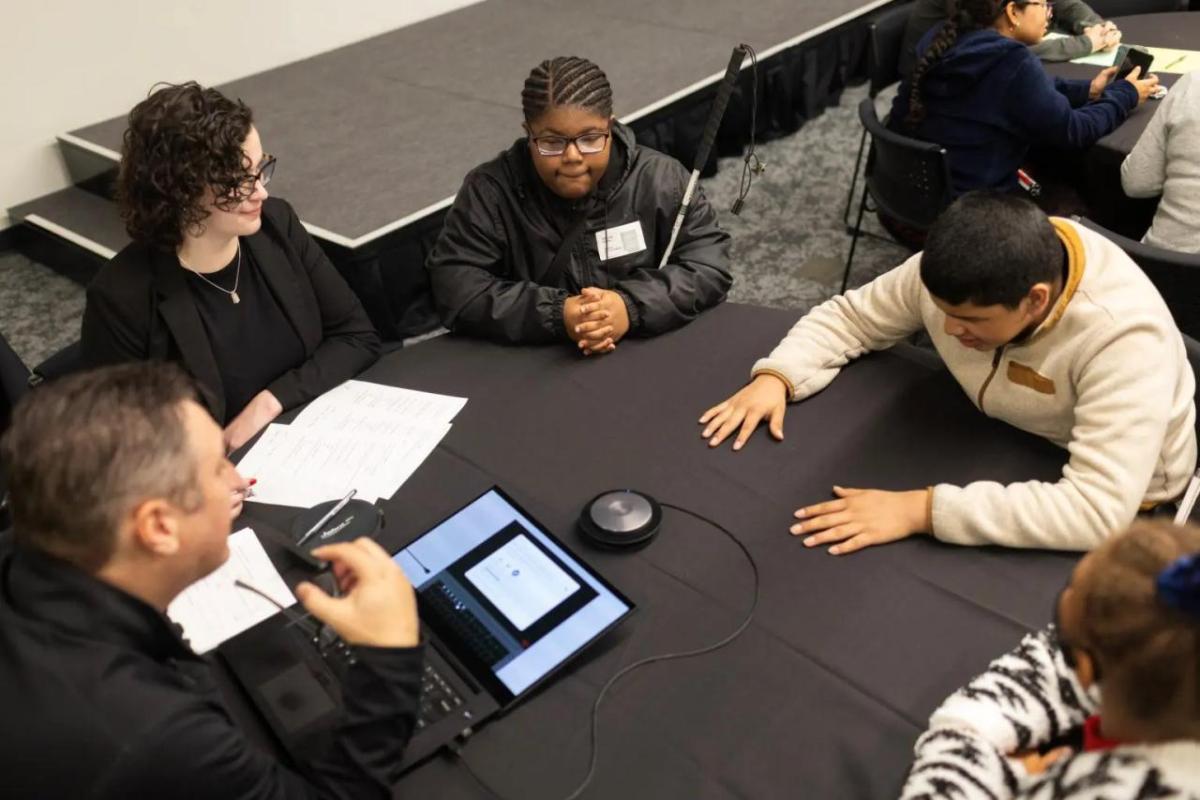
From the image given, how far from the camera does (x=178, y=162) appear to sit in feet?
5.43

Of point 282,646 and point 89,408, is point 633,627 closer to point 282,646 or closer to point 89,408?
point 282,646

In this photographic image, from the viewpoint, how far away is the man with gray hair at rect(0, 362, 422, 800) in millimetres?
901

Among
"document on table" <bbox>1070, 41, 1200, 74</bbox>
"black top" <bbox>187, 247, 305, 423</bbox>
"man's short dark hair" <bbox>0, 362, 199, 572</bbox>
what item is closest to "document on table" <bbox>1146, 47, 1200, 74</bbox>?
"document on table" <bbox>1070, 41, 1200, 74</bbox>

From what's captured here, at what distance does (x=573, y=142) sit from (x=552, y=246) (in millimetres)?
255

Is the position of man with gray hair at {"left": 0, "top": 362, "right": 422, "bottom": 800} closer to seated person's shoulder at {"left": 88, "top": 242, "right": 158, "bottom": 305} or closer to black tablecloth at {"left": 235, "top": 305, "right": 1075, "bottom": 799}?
black tablecloth at {"left": 235, "top": 305, "right": 1075, "bottom": 799}

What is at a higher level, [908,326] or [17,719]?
[17,719]

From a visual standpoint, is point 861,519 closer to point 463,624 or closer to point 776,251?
point 463,624

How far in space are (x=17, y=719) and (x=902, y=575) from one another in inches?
41.4

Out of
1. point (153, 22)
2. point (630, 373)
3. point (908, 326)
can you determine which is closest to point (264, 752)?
point (630, 373)

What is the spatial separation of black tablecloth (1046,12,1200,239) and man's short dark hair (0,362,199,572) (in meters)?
2.34

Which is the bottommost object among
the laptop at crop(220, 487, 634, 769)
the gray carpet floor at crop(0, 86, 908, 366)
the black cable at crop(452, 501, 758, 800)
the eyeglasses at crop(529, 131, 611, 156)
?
the gray carpet floor at crop(0, 86, 908, 366)

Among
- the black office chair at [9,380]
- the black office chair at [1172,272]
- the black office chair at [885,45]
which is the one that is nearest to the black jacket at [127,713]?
the black office chair at [9,380]

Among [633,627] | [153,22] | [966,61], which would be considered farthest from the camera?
[153,22]

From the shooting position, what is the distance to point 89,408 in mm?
969
